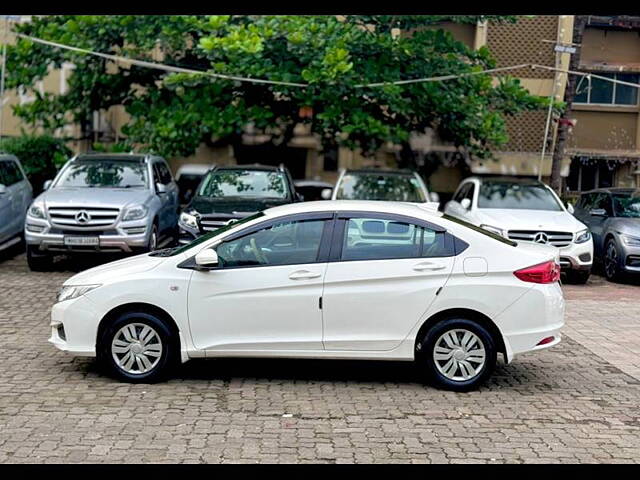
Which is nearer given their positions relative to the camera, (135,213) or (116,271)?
(116,271)

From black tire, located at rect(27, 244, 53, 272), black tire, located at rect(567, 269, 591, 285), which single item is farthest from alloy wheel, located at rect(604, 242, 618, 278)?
black tire, located at rect(27, 244, 53, 272)

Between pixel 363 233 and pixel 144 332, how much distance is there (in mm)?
2050

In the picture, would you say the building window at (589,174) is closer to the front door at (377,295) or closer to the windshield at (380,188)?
the windshield at (380,188)

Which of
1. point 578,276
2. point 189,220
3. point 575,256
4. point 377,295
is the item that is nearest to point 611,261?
point 578,276

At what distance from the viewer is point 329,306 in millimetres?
7840

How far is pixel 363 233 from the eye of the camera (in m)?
8.06

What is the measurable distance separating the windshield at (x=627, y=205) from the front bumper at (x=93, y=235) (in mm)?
8160

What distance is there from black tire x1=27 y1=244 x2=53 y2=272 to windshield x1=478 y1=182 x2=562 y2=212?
710cm

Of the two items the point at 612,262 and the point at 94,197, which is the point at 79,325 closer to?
the point at 94,197

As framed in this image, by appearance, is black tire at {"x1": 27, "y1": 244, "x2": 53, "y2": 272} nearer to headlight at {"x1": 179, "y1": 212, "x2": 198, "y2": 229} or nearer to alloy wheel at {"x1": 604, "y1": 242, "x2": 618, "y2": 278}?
headlight at {"x1": 179, "y1": 212, "x2": 198, "y2": 229}

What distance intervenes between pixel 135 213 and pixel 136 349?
21.0 feet

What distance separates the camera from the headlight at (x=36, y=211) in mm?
13953

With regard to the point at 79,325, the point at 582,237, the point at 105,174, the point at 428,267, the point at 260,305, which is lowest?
the point at 79,325
